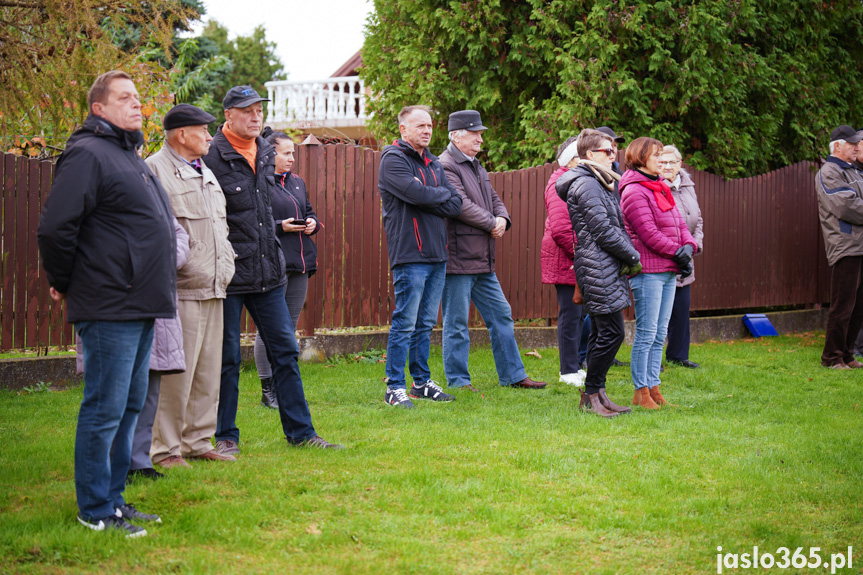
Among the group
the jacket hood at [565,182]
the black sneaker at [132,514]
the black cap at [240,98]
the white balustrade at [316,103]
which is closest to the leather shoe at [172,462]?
the black sneaker at [132,514]

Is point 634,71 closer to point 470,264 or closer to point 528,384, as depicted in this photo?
point 470,264

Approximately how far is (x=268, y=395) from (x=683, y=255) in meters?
3.51

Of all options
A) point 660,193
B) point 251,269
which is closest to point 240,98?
point 251,269

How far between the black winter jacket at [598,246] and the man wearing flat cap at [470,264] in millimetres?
1183

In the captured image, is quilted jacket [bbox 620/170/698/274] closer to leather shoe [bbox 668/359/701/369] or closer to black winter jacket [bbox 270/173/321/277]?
leather shoe [bbox 668/359/701/369]

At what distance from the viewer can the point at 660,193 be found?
7.23 meters

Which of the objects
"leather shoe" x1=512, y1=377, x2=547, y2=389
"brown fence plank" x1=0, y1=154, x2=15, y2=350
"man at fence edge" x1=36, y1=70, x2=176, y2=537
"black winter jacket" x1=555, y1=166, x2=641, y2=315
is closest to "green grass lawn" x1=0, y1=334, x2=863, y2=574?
"man at fence edge" x1=36, y1=70, x2=176, y2=537

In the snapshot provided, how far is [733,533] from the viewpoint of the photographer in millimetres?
4098

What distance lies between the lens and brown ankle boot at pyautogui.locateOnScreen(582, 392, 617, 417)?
669 cm

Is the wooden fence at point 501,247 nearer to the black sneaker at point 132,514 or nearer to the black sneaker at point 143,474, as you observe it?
the black sneaker at point 143,474

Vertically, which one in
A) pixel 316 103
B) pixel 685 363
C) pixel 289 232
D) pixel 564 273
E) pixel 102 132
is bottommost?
pixel 685 363

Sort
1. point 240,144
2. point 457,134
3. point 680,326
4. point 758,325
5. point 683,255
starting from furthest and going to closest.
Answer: point 758,325
point 680,326
point 457,134
point 683,255
point 240,144

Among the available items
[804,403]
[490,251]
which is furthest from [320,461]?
[804,403]

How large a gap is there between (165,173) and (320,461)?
6.15 ft
